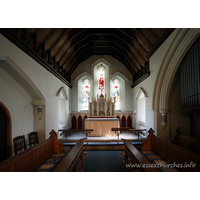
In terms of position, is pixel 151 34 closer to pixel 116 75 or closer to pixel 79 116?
pixel 116 75

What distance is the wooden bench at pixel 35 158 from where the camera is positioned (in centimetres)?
184

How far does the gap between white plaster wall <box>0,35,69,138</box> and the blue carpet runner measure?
77.4 inches

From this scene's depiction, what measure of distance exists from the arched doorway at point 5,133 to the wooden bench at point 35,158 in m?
1.18

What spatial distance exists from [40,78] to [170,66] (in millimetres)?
4621

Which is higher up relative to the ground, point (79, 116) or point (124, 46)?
point (124, 46)

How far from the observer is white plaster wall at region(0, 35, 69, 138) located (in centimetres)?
293

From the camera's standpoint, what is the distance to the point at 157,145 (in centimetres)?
300

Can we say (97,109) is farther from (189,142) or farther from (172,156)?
(172,156)

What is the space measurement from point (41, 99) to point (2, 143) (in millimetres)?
1763

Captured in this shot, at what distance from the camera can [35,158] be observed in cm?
238

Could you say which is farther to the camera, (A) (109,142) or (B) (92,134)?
(B) (92,134)

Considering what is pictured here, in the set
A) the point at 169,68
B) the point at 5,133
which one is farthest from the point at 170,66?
the point at 5,133

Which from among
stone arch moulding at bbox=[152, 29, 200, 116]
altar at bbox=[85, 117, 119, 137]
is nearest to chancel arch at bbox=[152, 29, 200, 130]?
stone arch moulding at bbox=[152, 29, 200, 116]

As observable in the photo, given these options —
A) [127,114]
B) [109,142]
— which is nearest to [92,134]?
[109,142]
